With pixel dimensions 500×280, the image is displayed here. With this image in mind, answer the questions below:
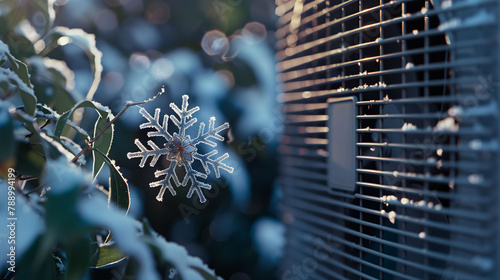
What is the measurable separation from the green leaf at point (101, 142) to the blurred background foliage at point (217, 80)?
376 mm

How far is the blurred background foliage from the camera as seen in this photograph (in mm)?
1012

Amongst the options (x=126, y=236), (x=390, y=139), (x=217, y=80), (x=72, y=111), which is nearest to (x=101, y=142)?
(x=72, y=111)

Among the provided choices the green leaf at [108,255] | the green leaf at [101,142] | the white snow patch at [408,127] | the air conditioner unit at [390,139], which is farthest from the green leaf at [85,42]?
the white snow patch at [408,127]

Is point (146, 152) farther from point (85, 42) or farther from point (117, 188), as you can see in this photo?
point (85, 42)

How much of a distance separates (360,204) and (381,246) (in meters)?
0.07

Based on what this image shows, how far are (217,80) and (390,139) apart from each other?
0.61 m

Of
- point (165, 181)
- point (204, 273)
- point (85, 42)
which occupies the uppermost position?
point (85, 42)

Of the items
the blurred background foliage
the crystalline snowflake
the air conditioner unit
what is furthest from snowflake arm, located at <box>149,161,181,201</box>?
the blurred background foliage

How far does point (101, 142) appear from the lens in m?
0.60

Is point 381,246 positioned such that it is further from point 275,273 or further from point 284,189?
point 275,273

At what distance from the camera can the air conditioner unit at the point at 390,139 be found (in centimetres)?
43

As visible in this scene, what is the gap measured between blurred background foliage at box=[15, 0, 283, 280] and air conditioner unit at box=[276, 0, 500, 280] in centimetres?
17

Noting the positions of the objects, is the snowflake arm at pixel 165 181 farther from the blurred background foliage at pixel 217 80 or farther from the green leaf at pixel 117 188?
the blurred background foliage at pixel 217 80

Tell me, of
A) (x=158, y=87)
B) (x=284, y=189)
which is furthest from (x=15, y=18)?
(x=284, y=189)
